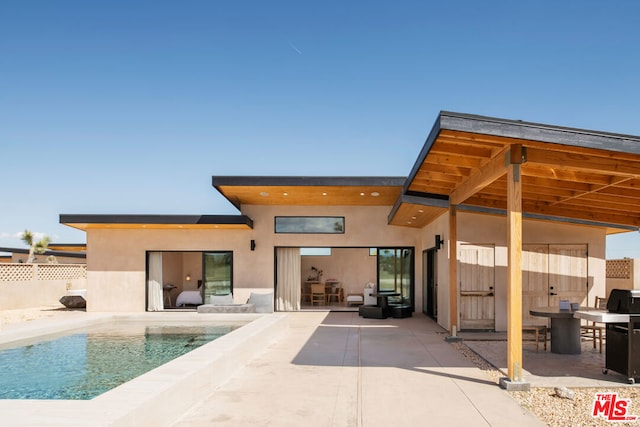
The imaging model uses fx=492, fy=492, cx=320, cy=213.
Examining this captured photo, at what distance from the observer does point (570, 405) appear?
191 inches

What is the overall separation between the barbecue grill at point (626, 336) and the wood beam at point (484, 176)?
2031mm

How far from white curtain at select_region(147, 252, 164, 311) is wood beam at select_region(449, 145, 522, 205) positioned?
354 inches

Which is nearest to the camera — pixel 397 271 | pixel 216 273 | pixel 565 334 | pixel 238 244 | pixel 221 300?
pixel 565 334

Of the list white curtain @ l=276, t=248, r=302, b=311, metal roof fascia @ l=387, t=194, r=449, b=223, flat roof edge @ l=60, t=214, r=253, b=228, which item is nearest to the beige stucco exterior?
white curtain @ l=276, t=248, r=302, b=311

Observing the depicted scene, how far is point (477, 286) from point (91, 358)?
739 centimetres

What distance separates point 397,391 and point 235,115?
40.6 feet

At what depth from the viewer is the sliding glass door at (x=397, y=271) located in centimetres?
1446

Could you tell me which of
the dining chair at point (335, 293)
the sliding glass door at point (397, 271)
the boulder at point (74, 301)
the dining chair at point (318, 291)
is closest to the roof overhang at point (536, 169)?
the sliding glass door at point (397, 271)

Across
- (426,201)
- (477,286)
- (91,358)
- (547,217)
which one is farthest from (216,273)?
(547,217)

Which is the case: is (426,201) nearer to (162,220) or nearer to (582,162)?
(582,162)

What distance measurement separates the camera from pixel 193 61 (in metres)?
12.7

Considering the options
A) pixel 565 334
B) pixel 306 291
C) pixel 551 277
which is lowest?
pixel 306 291

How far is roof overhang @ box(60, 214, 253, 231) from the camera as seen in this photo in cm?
1283

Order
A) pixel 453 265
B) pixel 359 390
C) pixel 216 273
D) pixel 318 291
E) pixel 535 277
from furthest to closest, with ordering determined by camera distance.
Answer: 1. pixel 318 291
2. pixel 216 273
3. pixel 535 277
4. pixel 453 265
5. pixel 359 390
